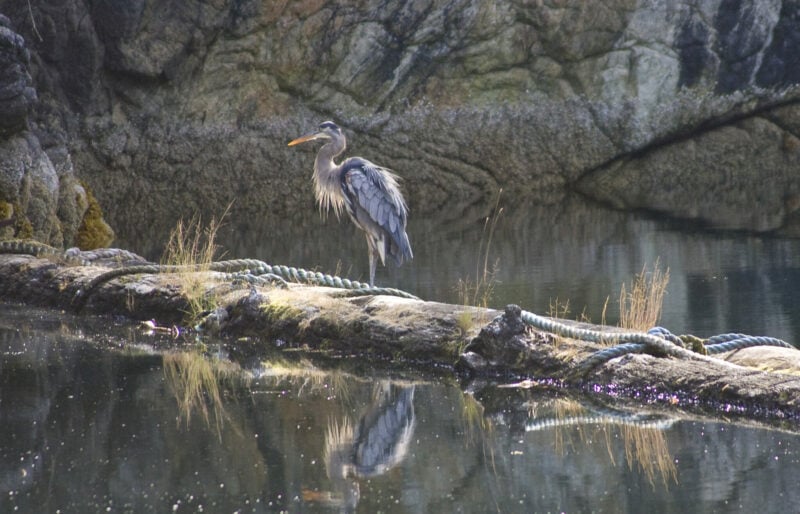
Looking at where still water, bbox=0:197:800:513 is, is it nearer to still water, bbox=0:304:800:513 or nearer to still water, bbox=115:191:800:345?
still water, bbox=0:304:800:513

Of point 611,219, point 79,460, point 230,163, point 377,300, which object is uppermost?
point 230,163

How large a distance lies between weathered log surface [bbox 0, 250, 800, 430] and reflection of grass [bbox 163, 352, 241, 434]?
68 cm

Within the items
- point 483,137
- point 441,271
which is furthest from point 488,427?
point 483,137

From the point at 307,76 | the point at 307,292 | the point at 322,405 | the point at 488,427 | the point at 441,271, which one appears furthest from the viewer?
the point at 307,76

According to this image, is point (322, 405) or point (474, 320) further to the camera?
point (474, 320)

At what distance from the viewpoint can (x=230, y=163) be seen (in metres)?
23.3

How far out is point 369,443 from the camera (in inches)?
243

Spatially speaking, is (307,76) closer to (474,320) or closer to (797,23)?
(797,23)

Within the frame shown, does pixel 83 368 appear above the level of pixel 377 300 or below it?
below

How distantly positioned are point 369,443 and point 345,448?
0.16m

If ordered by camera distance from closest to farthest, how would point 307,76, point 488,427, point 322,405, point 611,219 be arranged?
point 488,427
point 322,405
point 611,219
point 307,76

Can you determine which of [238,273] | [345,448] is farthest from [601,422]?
[238,273]

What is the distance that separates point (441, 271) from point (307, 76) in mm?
11056

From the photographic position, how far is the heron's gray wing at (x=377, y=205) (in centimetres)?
1054
